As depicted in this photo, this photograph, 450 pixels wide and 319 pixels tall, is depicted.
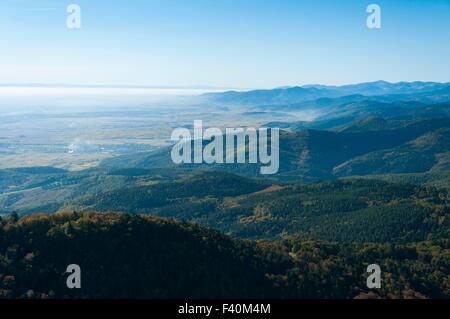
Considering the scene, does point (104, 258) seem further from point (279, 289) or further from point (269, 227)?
point (269, 227)

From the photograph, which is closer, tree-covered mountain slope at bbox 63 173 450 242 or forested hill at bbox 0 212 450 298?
forested hill at bbox 0 212 450 298

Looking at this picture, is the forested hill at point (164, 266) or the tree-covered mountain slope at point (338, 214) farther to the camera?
the tree-covered mountain slope at point (338, 214)

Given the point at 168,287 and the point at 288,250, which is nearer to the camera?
the point at 168,287

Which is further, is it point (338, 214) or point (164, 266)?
point (338, 214)

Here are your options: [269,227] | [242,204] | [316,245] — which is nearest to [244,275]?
[316,245]

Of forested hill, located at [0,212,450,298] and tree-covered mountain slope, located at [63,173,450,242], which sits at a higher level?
forested hill, located at [0,212,450,298]

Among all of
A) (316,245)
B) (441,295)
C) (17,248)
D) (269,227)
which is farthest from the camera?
(269,227)

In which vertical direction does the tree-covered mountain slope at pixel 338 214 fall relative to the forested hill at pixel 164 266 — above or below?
below

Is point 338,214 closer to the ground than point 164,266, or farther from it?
closer to the ground
